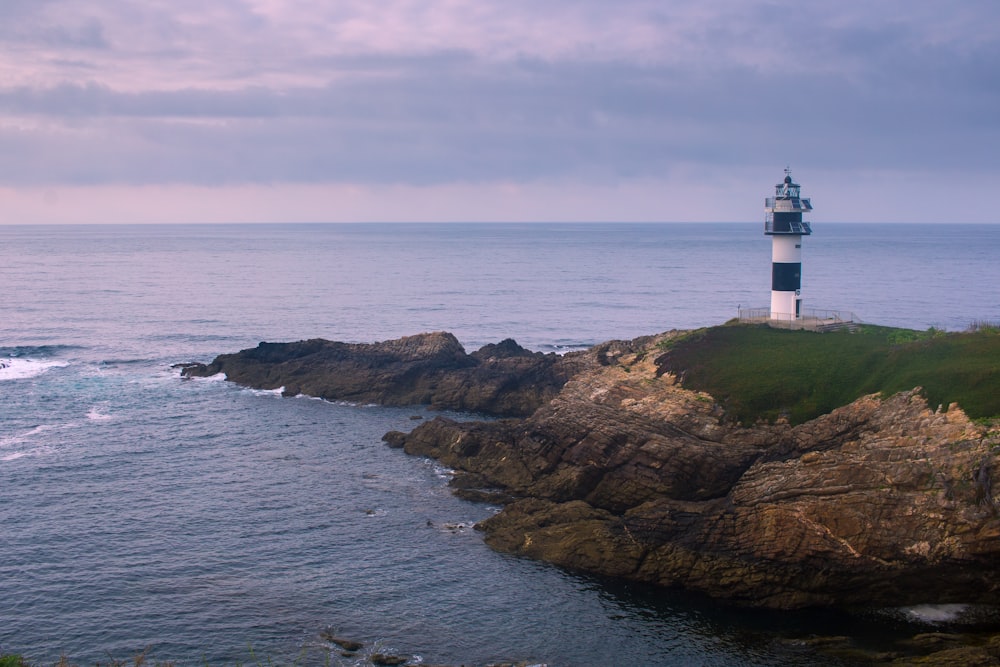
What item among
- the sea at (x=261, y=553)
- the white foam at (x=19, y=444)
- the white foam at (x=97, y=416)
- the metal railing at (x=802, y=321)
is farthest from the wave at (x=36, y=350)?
the metal railing at (x=802, y=321)

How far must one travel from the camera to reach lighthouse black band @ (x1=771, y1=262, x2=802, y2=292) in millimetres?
54469

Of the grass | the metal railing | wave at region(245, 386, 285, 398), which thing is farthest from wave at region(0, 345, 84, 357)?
the metal railing

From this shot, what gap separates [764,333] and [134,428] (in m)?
38.5

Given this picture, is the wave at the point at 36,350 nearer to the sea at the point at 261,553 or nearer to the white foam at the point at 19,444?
the sea at the point at 261,553

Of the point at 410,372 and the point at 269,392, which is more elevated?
the point at 410,372

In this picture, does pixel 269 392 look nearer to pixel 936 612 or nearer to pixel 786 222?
pixel 786 222

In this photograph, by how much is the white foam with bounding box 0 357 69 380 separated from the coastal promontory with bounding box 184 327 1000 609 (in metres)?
37.9

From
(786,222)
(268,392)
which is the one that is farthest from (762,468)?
(268,392)

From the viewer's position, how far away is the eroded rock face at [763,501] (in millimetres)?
31109

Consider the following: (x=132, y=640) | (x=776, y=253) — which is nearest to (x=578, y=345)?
(x=776, y=253)

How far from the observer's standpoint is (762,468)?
36.6 metres

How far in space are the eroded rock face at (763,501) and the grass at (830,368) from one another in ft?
3.65

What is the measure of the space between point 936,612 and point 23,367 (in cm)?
7081

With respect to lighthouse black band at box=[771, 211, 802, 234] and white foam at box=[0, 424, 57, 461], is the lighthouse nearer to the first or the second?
lighthouse black band at box=[771, 211, 802, 234]
